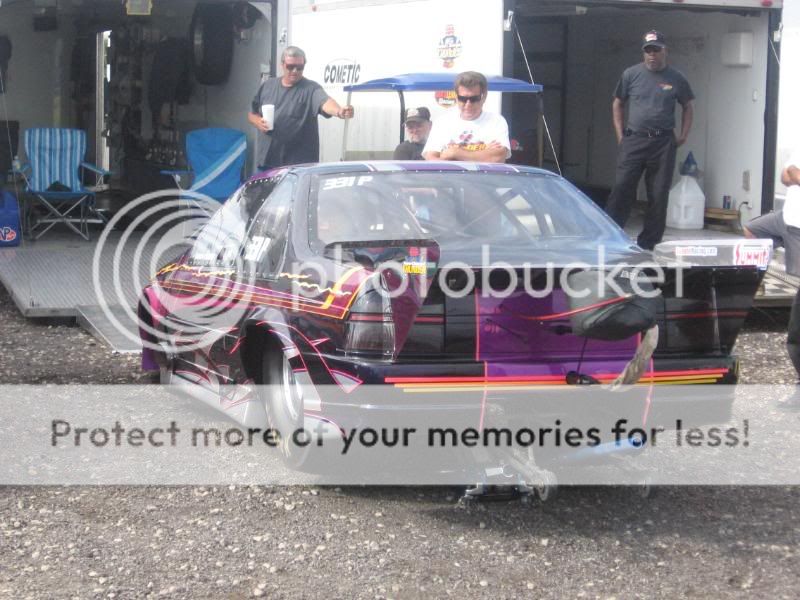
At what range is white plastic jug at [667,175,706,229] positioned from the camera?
1295cm

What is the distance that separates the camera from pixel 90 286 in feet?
33.4

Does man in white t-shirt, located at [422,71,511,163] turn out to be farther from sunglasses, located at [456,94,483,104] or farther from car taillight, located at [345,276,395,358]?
car taillight, located at [345,276,395,358]

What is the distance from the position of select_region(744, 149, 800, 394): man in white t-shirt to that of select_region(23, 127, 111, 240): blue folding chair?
7.53m

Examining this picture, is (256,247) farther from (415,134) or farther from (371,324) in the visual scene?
(415,134)

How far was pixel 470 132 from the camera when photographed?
25.9 ft

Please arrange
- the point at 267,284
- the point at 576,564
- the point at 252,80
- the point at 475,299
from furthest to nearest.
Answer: the point at 252,80
the point at 267,284
the point at 475,299
the point at 576,564

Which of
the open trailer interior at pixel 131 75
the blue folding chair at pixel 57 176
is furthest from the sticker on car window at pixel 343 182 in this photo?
the blue folding chair at pixel 57 176

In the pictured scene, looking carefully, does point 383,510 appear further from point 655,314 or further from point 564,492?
point 655,314

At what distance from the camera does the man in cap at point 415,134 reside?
942cm

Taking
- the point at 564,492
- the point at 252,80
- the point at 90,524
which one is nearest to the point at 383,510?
the point at 564,492

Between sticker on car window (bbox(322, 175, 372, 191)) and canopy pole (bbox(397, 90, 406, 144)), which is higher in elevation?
canopy pole (bbox(397, 90, 406, 144))

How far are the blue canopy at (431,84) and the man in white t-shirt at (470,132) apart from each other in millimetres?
2090

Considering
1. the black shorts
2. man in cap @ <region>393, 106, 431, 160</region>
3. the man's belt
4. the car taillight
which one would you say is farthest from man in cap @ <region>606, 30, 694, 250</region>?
the car taillight

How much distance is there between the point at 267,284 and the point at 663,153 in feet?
18.4
